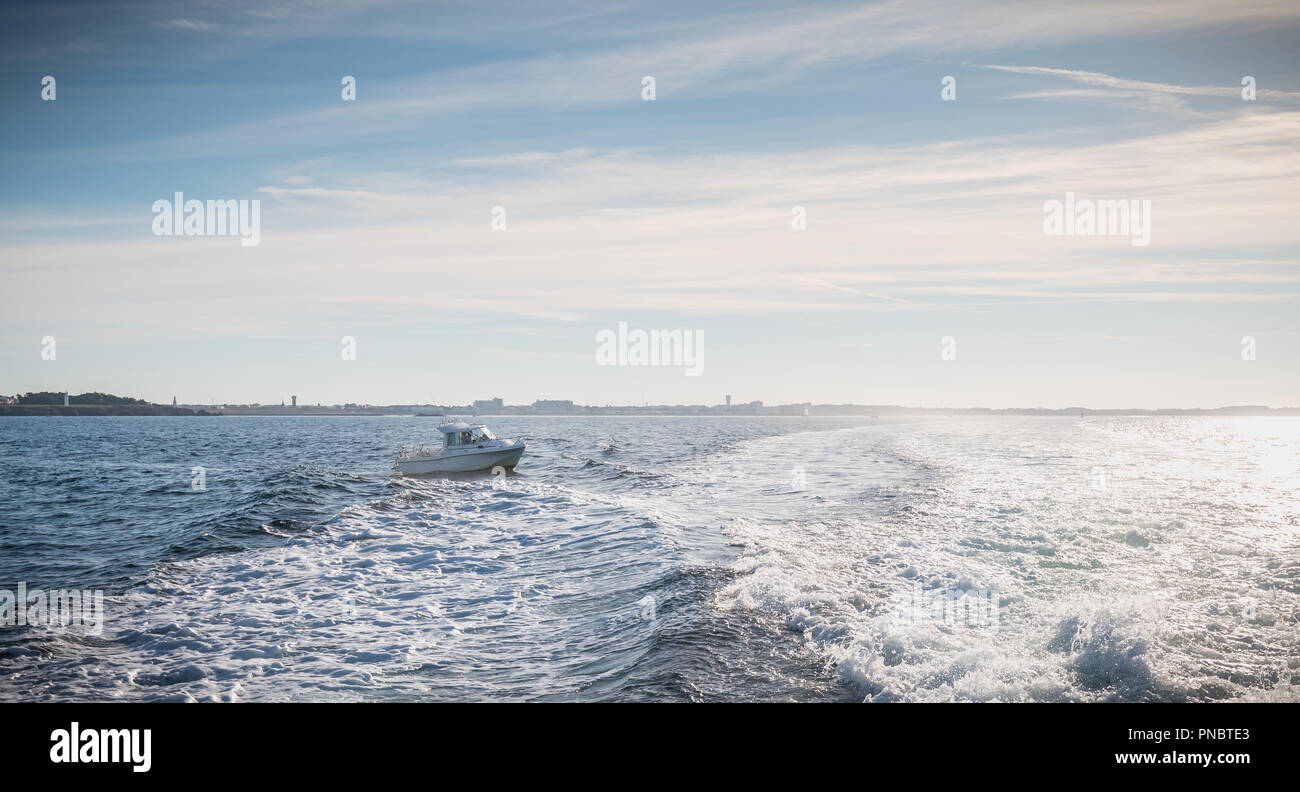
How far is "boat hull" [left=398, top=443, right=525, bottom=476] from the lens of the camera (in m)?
44.8

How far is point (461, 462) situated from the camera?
151 ft

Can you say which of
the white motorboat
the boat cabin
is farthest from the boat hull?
the boat cabin

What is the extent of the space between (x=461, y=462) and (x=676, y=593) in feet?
108

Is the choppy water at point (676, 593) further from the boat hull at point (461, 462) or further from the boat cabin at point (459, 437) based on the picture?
the boat cabin at point (459, 437)

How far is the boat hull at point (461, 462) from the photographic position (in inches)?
1762

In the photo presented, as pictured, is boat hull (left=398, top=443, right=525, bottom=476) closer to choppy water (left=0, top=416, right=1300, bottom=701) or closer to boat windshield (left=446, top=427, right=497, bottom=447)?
boat windshield (left=446, top=427, right=497, bottom=447)

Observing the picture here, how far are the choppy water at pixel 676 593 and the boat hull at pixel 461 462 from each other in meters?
9.99

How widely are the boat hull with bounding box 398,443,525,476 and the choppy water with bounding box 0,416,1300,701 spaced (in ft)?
32.8

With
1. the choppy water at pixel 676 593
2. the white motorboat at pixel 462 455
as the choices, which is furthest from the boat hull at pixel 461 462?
the choppy water at pixel 676 593

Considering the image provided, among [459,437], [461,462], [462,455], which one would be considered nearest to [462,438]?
[459,437]
